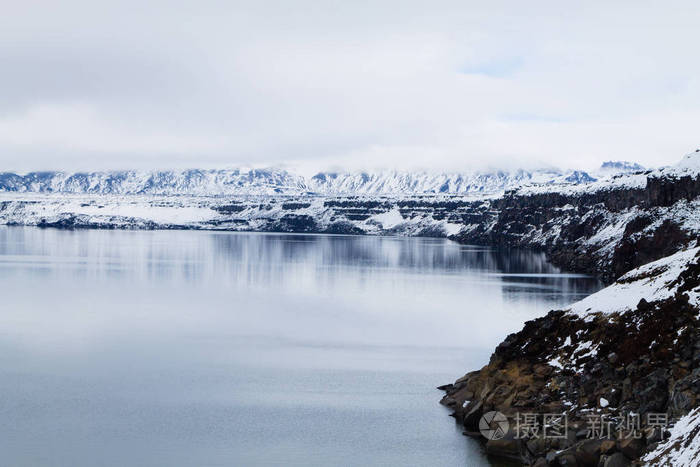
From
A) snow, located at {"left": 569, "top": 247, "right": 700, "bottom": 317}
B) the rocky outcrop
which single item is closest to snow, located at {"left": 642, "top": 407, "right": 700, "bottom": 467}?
the rocky outcrop

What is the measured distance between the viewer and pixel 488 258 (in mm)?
131500

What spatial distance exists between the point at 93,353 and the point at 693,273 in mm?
27880

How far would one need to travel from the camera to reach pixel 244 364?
40.6 meters

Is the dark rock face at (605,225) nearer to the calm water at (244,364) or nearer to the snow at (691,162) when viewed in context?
the snow at (691,162)

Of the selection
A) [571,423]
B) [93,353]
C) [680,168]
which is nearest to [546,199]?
[680,168]

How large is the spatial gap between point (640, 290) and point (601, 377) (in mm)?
5971

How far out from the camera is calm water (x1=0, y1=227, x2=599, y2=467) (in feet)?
88.5

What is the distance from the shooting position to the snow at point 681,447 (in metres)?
19.1

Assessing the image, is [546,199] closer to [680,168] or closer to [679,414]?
[680,168]

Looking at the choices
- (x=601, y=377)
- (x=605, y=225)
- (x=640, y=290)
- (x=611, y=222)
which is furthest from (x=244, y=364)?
(x=605, y=225)

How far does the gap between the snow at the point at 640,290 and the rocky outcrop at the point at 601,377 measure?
64 mm


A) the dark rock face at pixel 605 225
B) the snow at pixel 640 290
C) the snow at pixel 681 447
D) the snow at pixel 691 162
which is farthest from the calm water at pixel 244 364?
the snow at pixel 691 162

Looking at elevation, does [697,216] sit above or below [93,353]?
above

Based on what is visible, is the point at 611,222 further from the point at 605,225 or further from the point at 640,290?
the point at 640,290
